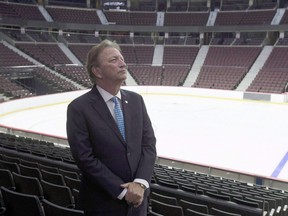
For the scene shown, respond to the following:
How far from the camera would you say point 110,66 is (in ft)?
A: 8.10

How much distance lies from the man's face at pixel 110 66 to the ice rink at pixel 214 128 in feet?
30.8

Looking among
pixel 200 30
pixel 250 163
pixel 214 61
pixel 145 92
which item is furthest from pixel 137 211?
pixel 200 30

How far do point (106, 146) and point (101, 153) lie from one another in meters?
0.07

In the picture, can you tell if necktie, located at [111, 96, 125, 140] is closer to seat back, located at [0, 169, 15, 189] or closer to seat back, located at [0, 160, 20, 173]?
seat back, located at [0, 169, 15, 189]

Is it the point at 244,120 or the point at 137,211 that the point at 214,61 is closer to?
the point at 244,120

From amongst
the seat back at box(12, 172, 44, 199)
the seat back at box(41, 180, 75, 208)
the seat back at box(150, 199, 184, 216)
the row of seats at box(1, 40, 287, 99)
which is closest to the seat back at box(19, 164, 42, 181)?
the seat back at box(12, 172, 44, 199)

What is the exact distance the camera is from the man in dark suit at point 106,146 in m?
2.40

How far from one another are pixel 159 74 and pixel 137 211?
3755 cm

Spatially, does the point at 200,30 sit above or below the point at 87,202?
above

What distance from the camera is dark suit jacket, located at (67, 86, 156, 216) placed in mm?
2393

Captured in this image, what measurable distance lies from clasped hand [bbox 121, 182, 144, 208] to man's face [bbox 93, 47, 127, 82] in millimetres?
821

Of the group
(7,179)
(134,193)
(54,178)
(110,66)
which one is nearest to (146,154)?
(134,193)

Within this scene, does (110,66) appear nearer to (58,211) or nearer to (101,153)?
(101,153)

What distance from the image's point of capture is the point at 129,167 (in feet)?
8.22
